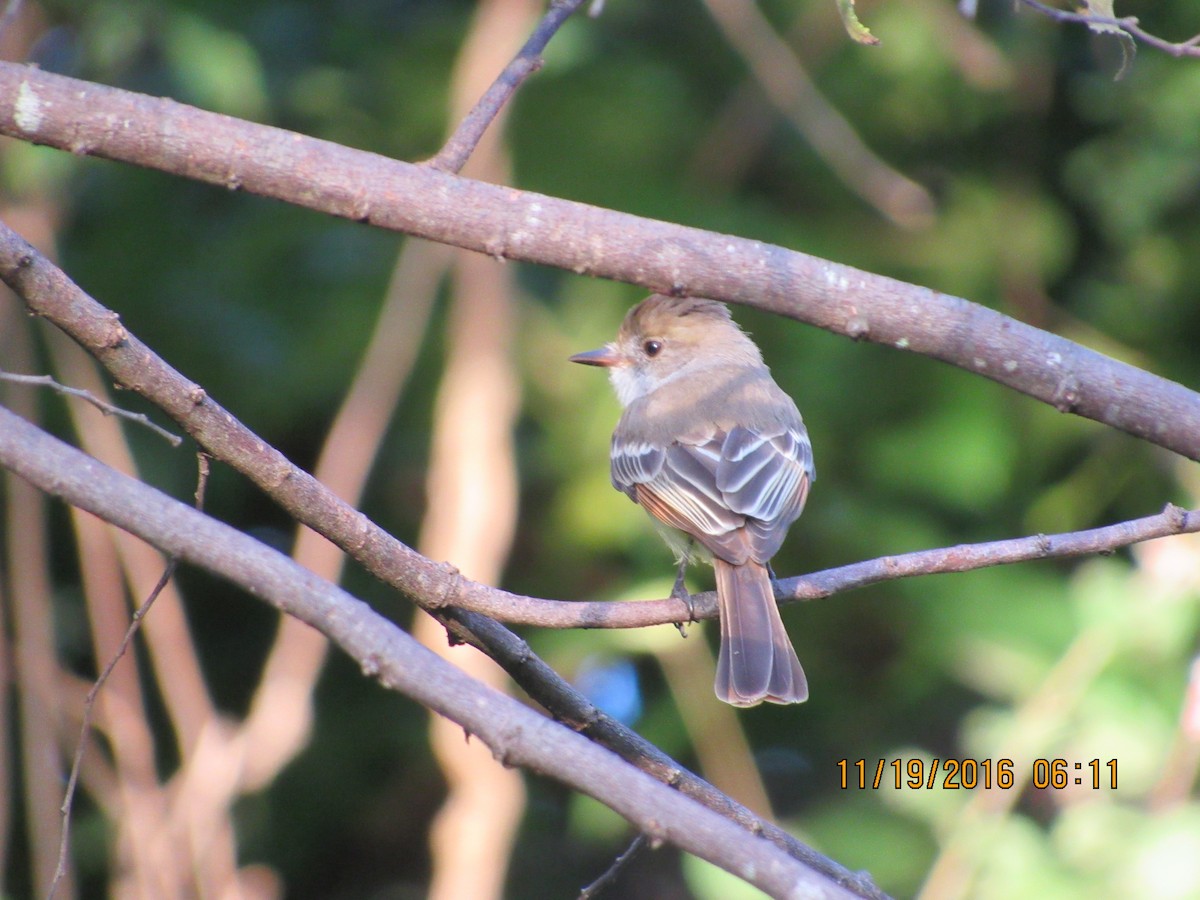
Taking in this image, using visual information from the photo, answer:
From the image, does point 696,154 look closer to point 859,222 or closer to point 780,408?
point 859,222

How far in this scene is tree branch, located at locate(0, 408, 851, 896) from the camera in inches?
67.1

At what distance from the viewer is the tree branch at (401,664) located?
5.59 ft

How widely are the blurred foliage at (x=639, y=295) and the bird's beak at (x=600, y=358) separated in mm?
644

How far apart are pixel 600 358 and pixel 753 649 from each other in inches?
73.9

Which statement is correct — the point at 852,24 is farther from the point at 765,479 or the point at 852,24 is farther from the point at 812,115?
the point at 812,115

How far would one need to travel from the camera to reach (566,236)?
2.48 meters

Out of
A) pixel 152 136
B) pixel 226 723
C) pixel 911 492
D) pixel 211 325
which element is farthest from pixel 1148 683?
pixel 211 325

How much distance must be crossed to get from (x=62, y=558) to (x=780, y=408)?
4013mm

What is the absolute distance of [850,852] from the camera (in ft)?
15.4

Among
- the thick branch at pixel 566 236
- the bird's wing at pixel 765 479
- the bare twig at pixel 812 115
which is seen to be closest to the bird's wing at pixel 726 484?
the bird's wing at pixel 765 479
